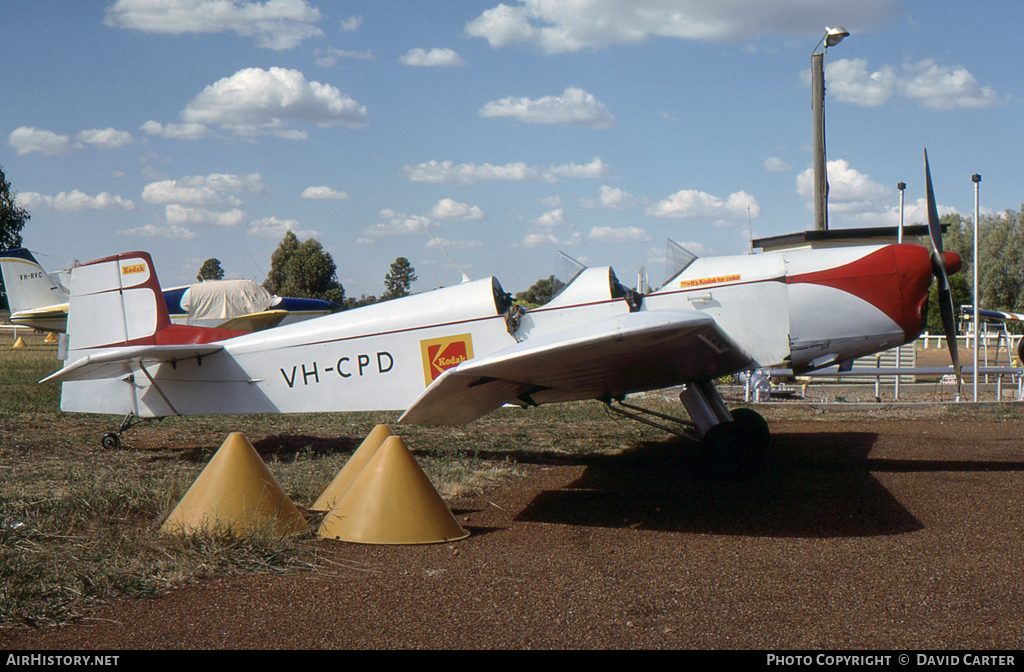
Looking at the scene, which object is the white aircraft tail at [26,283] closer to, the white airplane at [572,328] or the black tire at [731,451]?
the white airplane at [572,328]

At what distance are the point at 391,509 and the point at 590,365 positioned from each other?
164 centimetres

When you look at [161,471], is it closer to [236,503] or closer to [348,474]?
[348,474]

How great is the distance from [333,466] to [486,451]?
1.74 metres

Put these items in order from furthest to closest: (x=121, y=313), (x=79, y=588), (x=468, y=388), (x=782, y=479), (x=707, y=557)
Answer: (x=121, y=313) < (x=782, y=479) < (x=468, y=388) < (x=707, y=557) < (x=79, y=588)

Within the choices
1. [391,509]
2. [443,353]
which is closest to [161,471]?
[443,353]

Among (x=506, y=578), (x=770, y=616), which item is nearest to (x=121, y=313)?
(x=506, y=578)

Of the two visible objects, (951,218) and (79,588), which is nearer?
(79,588)

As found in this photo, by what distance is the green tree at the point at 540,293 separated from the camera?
6.34 m

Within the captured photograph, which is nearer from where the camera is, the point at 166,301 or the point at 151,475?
the point at 151,475

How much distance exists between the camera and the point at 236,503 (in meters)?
4.41

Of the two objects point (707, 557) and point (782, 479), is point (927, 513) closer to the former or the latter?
point (782, 479)

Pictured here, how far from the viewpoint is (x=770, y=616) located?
10.4 feet

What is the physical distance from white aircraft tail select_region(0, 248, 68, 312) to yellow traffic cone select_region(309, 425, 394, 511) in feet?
80.0

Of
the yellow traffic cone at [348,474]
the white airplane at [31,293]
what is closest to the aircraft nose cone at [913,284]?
the yellow traffic cone at [348,474]
